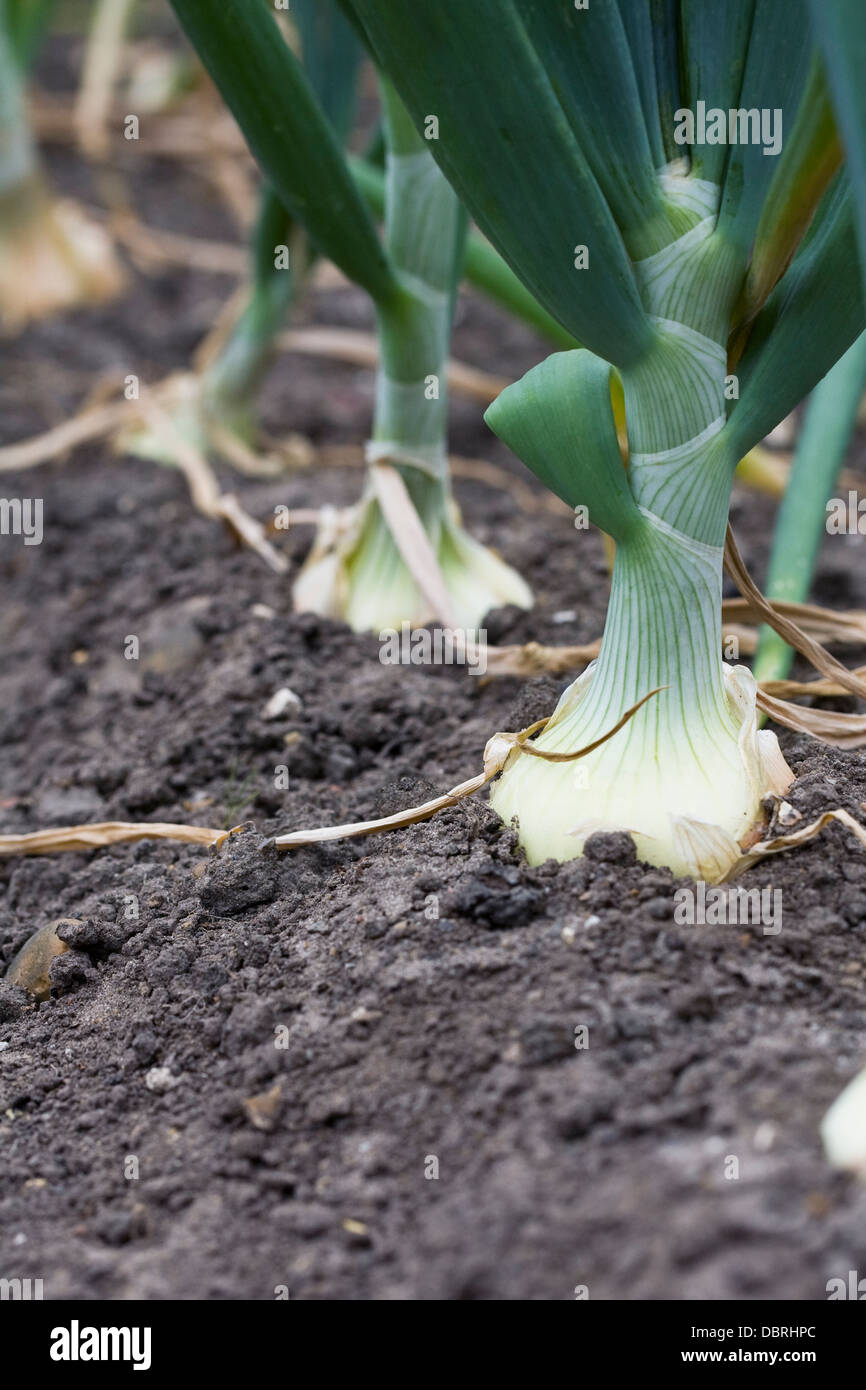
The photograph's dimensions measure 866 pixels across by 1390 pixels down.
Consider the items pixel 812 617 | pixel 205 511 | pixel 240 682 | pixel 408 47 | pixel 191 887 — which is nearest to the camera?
pixel 408 47

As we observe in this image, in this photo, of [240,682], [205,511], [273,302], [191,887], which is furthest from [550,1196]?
[273,302]

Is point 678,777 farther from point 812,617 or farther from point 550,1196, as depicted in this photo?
point 812,617
